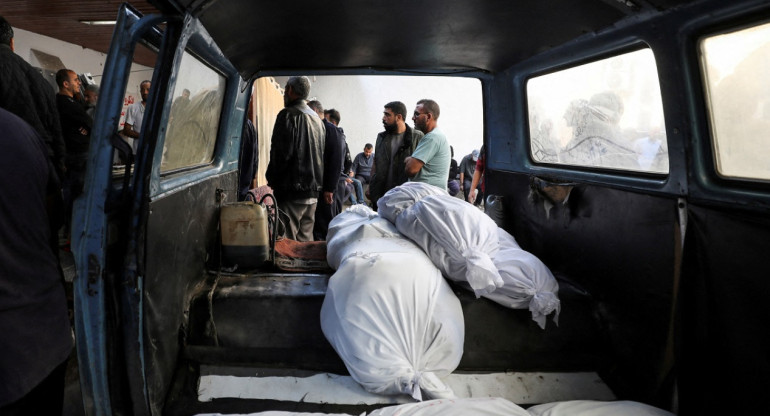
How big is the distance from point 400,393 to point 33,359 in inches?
53.5

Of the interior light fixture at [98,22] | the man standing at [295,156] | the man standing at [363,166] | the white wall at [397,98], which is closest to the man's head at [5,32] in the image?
the man standing at [295,156]

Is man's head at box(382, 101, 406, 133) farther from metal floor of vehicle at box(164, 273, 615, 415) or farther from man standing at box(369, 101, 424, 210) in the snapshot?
metal floor of vehicle at box(164, 273, 615, 415)

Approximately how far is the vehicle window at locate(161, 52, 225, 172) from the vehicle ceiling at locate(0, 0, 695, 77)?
0.21 meters

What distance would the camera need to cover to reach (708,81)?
1686mm

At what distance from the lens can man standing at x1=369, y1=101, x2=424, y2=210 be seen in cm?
464

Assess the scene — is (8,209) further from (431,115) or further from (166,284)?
(431,115)

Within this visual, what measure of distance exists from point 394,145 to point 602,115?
249cm

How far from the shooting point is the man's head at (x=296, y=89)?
3.96m

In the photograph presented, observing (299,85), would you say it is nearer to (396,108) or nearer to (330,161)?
(330,161)

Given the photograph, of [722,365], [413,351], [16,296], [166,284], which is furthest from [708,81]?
[16,296]

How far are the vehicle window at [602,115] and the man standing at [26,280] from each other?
98.4 inches

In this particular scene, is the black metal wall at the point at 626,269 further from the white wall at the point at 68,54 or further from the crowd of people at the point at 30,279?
the white wall at the point at 68,54

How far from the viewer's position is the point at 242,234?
272 centimetres

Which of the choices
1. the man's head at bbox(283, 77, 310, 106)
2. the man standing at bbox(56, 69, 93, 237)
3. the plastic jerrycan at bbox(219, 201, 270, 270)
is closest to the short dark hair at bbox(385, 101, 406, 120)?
the man's head at bbox(283, 77, 310, 106)
